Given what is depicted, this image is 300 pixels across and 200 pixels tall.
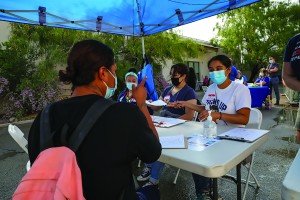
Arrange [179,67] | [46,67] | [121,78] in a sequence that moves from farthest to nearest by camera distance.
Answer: [121,78] < [46,67] < [179,67]

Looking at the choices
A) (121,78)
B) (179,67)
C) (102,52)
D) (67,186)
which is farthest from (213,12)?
(121,78)

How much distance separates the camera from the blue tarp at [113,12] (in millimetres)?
3555

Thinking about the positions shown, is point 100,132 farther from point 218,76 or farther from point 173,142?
point 218,76

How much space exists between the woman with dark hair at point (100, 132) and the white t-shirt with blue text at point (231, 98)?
1.56m

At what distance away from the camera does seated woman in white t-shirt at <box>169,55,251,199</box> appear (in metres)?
2.37

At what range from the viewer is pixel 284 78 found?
209cm

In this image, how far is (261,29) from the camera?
18719 mm

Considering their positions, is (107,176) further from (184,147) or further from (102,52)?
(184,147)

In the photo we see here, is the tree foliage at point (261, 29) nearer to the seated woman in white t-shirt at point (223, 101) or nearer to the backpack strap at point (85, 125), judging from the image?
the seated woman in white t-shirt at point (223, 101)

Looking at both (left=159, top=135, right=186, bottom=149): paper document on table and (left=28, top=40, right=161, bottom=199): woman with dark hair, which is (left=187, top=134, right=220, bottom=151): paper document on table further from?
(left=28, top=40, right=161, bottom=199): woman with dark hair

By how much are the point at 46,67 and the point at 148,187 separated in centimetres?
804

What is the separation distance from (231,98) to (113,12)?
273cm

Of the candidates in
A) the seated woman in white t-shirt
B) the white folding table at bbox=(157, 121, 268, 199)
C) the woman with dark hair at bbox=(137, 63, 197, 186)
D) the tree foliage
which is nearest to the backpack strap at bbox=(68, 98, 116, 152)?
the white folding table at bbox=(157, 121, 268, 199)

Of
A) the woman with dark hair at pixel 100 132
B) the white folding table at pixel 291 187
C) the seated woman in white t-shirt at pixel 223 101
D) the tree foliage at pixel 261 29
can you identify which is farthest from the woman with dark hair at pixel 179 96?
the tree foliage at pixel 261 29
